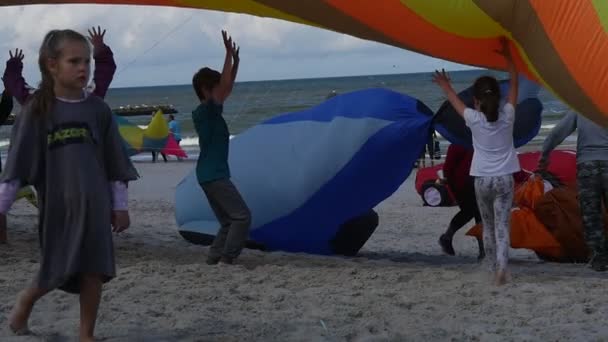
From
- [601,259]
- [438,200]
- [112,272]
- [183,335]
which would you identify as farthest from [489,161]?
[438,200]

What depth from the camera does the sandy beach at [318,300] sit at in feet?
13.3

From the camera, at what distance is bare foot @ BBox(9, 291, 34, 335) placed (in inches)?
151

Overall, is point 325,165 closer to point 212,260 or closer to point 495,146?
point 212,260

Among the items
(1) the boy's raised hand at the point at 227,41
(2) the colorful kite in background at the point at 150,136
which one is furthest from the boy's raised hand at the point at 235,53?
(2) the colorful kite in background at the point at 150,136

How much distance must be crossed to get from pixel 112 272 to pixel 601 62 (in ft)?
7.62

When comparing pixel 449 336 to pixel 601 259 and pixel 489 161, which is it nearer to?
pixel 489 161

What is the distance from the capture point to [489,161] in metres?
5.04

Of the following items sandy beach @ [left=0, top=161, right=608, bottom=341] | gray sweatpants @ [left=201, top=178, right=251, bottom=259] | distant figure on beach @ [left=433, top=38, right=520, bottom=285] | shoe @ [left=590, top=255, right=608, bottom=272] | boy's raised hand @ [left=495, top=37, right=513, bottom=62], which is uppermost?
boy's raised hand @ [left=495, top=37, right=513, bottom=62]

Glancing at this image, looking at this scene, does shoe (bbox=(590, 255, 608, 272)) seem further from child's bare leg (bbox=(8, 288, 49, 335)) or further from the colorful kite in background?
the colorful kite in background

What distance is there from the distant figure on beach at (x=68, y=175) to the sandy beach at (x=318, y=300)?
461 millimetres

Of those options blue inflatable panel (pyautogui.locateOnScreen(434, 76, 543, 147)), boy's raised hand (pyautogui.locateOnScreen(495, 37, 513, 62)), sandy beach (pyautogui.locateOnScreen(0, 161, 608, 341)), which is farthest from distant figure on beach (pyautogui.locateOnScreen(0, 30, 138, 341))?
blue inflatable panel (pyautogui.locateOnScreen(434, 76, 543, 147))

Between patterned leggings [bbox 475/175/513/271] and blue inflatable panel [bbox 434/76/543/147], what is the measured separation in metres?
0.71

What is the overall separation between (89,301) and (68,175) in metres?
0.48

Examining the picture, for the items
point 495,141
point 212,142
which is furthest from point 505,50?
point 212,142
